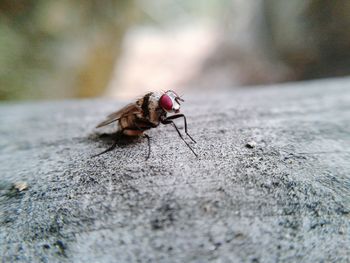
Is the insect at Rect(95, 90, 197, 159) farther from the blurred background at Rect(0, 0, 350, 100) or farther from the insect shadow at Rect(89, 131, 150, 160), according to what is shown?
the blurred background at Rect(0, 0, 350, 100)

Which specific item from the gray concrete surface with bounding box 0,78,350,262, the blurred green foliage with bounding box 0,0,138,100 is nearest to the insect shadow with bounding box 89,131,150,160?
the gray concrete surface with bounding box 0,78,350,262

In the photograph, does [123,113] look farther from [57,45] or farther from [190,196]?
[57,45]

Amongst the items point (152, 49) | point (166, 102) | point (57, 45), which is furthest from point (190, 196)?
point (152, 49)

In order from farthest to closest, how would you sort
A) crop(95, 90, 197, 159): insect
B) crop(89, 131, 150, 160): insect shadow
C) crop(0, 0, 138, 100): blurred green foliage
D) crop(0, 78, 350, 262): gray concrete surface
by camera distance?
crop(0, 0, 138, 100): blurred green foliage
crop(95, 90, 197, 159): insect
crop(89, 131, 150, 160): insect shadow
crop(0, 78, 350, 262): gray concrete surface

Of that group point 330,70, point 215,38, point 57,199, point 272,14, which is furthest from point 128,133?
point 215,38

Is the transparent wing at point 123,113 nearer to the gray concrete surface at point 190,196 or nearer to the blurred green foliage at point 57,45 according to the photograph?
the gray concrete surface at point 190,196

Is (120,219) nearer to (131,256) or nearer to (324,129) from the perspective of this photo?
(131,256)

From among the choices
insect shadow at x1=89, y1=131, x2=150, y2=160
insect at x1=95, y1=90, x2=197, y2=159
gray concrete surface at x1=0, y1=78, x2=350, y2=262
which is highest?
insect at x1=95, y1=90, x2=197, y2=159
